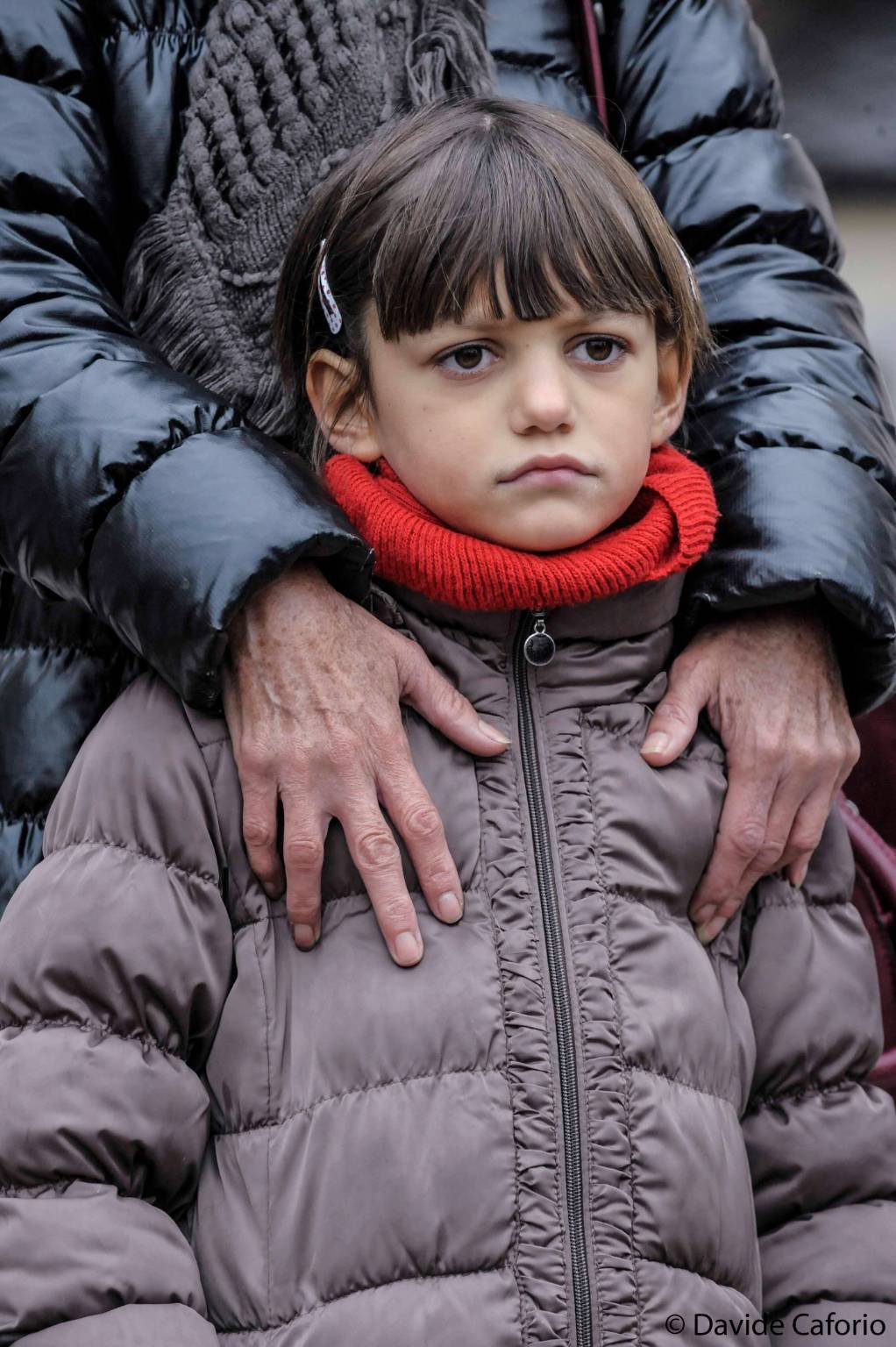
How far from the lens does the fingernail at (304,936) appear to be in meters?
1.43

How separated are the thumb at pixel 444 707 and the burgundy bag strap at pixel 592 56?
2.90ft

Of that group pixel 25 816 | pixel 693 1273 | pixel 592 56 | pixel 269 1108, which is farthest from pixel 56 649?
pixel 592 56

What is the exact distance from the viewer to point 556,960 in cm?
142

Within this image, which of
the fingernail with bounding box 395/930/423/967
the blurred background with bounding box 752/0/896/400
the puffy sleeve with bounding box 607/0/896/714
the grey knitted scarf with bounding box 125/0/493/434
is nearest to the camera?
the fingernail with bounding box 395/930/423/967

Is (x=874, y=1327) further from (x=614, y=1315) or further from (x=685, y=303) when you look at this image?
(x=685, y=303)

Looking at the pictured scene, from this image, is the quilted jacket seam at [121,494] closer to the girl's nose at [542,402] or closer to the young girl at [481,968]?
the young girl at [481,968]

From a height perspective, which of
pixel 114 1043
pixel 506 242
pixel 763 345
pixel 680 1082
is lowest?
pixel 680 1082

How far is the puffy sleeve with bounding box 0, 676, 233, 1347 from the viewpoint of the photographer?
1.27 meters

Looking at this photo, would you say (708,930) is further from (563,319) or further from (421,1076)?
(563,319)

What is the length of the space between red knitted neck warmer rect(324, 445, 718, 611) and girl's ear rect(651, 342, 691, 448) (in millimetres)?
75

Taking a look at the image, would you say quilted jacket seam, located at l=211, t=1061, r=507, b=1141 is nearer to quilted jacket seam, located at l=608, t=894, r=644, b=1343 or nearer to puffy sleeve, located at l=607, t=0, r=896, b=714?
quilted jacket seam, located at l=608, t=894, r=644, b=1343

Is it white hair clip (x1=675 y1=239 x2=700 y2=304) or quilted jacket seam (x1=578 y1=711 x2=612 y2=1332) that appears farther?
white hair clip (x1=675 y1=239 x2=700 y2=304)

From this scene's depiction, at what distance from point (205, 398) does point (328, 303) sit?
0.56ft

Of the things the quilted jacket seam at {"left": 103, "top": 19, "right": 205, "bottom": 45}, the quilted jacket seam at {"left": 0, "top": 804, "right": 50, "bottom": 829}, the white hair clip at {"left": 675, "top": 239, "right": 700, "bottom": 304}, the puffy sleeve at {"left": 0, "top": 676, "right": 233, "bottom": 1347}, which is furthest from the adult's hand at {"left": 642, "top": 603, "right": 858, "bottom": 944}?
the quilted jacket seam at {"left": 103, "top": 19, "right": 205, "bottom": 45}
